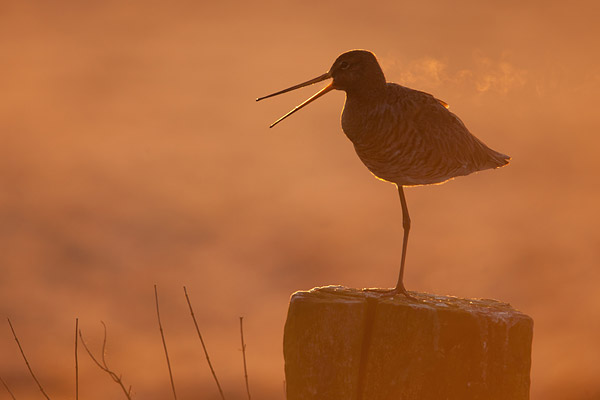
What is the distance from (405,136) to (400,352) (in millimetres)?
2581

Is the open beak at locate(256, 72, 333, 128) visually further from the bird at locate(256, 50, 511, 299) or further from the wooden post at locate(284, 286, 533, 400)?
the wooden post at locate(284, 286, 533, 400)

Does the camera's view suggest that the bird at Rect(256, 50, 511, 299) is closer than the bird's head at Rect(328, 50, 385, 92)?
Yes

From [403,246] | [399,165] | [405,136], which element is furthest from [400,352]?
[405,136]

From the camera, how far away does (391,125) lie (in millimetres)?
7613

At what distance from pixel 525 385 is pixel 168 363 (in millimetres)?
3299

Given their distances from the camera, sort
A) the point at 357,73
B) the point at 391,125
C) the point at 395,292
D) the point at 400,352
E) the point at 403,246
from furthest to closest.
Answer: the point at 403,246
the point at 357,73
the point at 391,125
the point at 395,292
the point at 400,352

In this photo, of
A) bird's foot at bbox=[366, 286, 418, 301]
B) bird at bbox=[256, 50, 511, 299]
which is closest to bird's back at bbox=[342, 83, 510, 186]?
bird at bbox=[256, 50, 511, 299]

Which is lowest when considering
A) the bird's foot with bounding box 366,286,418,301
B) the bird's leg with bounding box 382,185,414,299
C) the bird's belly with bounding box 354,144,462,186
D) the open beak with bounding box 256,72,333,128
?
the bird's foot with bounding box 366,286,418,301

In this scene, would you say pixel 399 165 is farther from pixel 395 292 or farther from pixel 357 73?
pixel 395 292

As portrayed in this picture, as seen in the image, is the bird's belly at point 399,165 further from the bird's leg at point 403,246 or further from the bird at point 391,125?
the bird's leg at point 403,246

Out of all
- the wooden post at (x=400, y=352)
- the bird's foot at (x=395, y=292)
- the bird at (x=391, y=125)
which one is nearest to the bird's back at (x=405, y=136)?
the bird at (x=391, y=125)

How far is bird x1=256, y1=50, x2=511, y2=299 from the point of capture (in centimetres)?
763

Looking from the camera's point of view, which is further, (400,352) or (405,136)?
(405,136)

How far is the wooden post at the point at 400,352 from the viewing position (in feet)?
20.0
